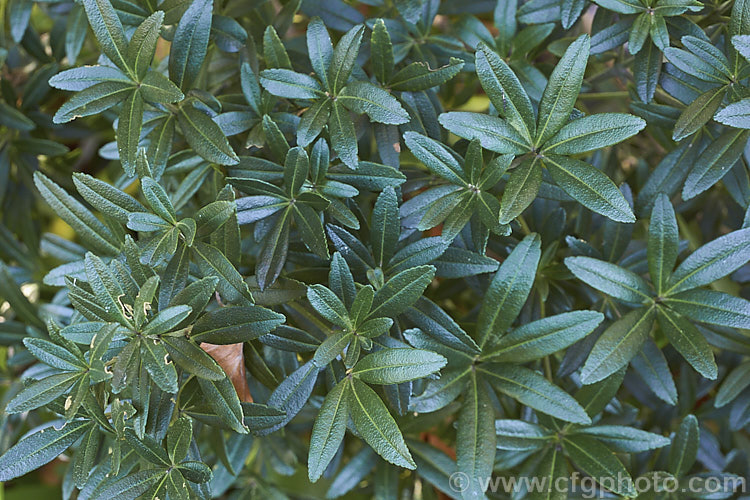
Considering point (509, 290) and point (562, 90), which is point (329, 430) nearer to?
point (509, 290)

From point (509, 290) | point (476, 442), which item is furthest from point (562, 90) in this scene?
point (476, 442)

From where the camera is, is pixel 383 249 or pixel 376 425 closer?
pixel 376 425

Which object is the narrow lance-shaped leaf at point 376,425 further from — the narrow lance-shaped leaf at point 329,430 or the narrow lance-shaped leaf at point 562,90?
the narrow lance-shaped leaf at point 562,90

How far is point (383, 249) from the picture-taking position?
2.51 ft

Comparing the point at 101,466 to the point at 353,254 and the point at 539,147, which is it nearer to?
the point at 353,254

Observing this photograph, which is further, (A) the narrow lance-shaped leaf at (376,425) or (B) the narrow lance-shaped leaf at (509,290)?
(B) the narrow lance-shaped leaf at (509,290)

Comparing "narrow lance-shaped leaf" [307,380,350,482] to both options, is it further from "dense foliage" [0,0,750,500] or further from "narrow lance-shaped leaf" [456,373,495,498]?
"narrow lance-shaped leaf" [456,373,495,498]

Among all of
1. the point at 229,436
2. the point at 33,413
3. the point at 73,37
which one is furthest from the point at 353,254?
the point at 33,413

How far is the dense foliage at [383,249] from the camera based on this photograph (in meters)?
0.67

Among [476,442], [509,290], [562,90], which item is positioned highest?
[562,90]

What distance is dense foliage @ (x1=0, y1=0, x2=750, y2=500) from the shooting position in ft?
2.21

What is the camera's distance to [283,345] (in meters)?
0.74

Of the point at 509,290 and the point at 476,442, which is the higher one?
the point at 509,290

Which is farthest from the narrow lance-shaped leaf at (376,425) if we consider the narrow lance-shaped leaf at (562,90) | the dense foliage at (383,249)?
the narrow lance-shaped leaf at (562,90)
